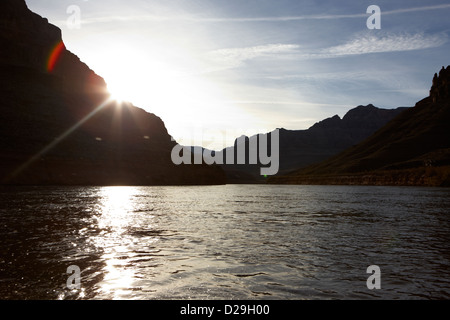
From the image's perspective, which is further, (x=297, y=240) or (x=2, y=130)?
(x=2, y=130)

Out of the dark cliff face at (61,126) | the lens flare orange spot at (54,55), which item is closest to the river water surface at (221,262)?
the dark cliff face at (61,126)

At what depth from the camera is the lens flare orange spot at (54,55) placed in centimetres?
14399

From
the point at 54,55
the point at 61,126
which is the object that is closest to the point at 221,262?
the point at 61,126

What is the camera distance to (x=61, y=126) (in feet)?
389

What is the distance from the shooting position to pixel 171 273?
1093 cm

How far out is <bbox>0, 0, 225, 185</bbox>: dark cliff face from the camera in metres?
101

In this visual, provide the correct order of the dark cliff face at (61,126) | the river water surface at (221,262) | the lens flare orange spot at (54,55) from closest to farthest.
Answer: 1. the river water surface at (221,262)
2. the dark cliff face at (61,126)
3. the lens flare orange spot at (54,55)

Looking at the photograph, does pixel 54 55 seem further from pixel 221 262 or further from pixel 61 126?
pixel 221 262

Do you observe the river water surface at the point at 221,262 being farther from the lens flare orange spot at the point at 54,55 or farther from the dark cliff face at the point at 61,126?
the lens flare orange spot at the point at 54,55

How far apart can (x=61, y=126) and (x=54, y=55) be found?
161ft

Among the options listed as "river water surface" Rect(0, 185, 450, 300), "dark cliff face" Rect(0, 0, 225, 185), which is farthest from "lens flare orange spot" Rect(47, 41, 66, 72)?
"river water surface" Rect(0, 185, 450, 300)
